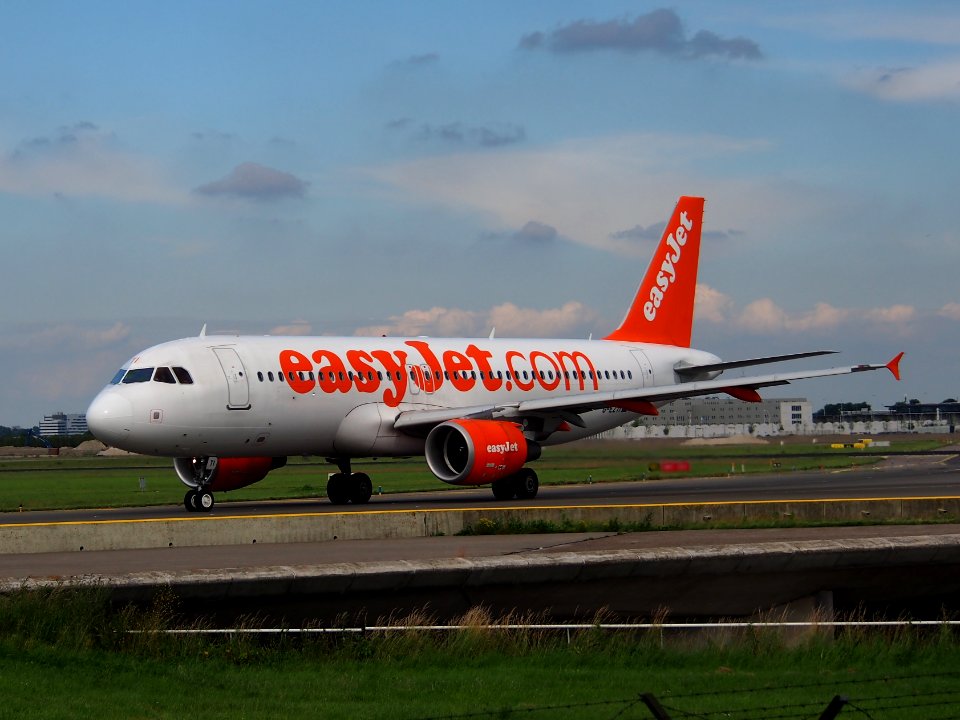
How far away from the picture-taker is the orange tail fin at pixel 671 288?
41219 mm

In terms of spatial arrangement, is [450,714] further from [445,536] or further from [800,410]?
[800,410]

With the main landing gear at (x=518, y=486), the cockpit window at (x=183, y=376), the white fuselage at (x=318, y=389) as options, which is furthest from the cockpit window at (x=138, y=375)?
the main landing gear at (x=518, y=486)

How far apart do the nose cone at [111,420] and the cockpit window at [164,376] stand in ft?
2.93

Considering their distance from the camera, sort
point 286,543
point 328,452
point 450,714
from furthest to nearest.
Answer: point 328,452 < point 286,543 < point 450,714

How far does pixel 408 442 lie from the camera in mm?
32188

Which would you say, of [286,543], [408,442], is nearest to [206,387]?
[408,442]

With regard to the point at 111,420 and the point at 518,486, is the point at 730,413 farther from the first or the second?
the point at 111,420

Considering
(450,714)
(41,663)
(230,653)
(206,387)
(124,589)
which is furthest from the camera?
(206,387)

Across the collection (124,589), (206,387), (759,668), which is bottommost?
(759,668)

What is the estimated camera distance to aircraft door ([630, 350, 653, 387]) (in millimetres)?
39131

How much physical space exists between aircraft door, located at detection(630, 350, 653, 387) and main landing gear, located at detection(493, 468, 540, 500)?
8039 mm

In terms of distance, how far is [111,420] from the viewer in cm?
2758

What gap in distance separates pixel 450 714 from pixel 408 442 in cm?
2202

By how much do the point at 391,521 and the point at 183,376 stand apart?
8.44 meters
